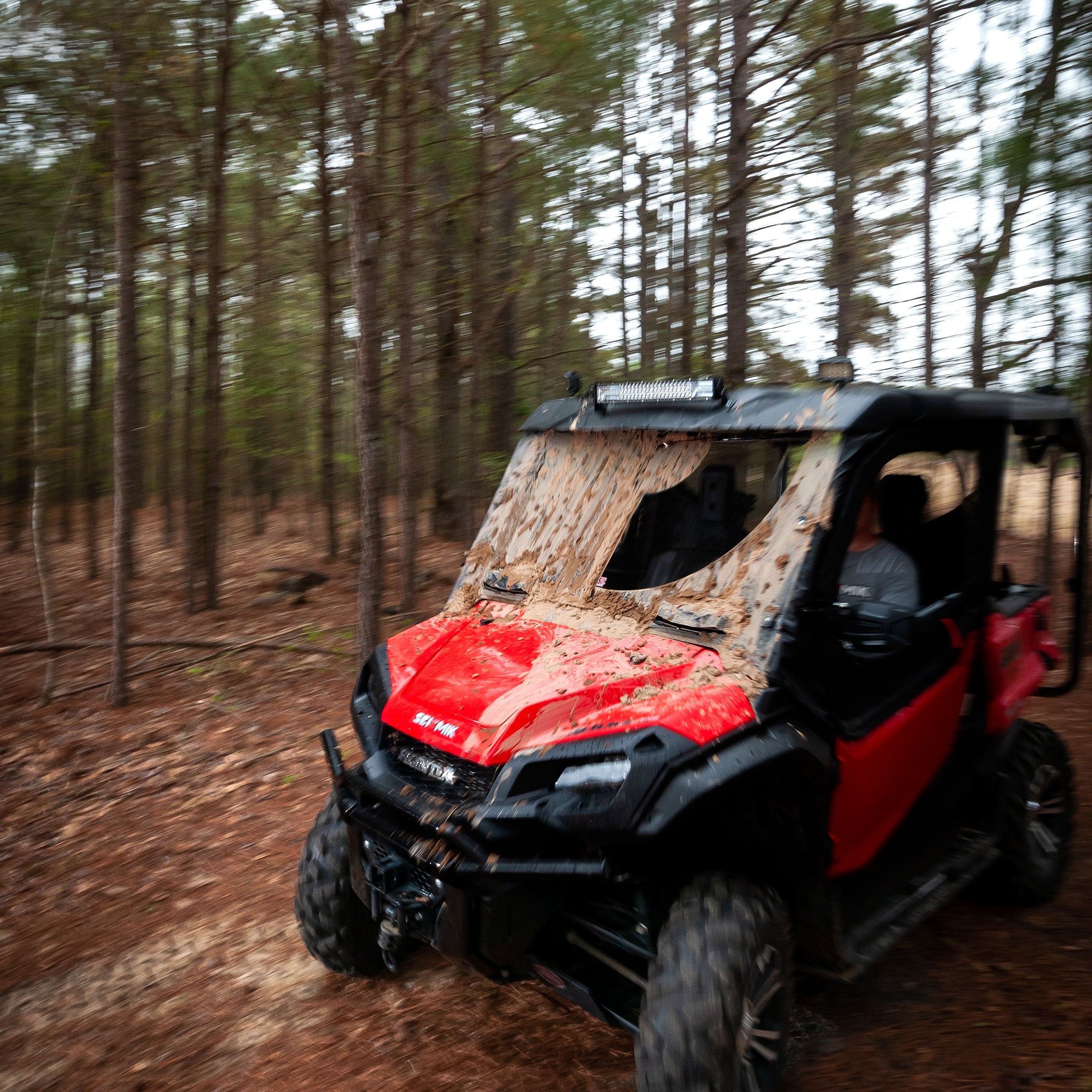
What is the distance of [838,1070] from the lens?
2.85 m

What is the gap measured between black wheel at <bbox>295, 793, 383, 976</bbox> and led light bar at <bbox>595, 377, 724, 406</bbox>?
6.24 feet

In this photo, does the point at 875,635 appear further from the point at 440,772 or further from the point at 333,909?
the point at 333,909

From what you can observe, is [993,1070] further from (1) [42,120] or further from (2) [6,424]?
(2) [6,424]

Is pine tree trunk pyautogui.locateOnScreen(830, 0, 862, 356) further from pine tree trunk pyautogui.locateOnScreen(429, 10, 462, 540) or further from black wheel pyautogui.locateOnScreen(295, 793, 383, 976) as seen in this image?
black wheel pyautogui.locateOnScreen(295, 793, 383, 976)

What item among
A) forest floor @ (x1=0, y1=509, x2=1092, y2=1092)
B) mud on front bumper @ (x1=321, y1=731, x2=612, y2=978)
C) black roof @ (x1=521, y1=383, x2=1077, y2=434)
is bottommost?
forest floor @ (x1=0, y1=509, x2=1092, y2=1092)

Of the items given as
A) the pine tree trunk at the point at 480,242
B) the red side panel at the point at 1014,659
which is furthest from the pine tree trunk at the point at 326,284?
the red side panel at the point at 1014,659

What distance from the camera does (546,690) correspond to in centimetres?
267

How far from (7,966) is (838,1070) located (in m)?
3.90

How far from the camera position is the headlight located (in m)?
2.33

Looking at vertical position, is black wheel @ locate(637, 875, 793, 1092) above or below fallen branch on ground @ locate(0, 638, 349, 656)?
above

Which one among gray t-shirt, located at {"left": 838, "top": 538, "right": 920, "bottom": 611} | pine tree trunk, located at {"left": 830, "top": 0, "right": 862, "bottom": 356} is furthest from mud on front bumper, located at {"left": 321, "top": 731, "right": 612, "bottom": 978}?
pine tree trunk, located at {"left": 830, "top": 0, "right": 862, "bottom": 356}

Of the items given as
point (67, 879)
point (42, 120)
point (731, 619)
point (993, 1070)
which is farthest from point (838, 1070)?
point (42, 120)

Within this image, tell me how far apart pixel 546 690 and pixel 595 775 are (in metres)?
0.38

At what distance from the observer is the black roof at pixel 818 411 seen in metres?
2.77
